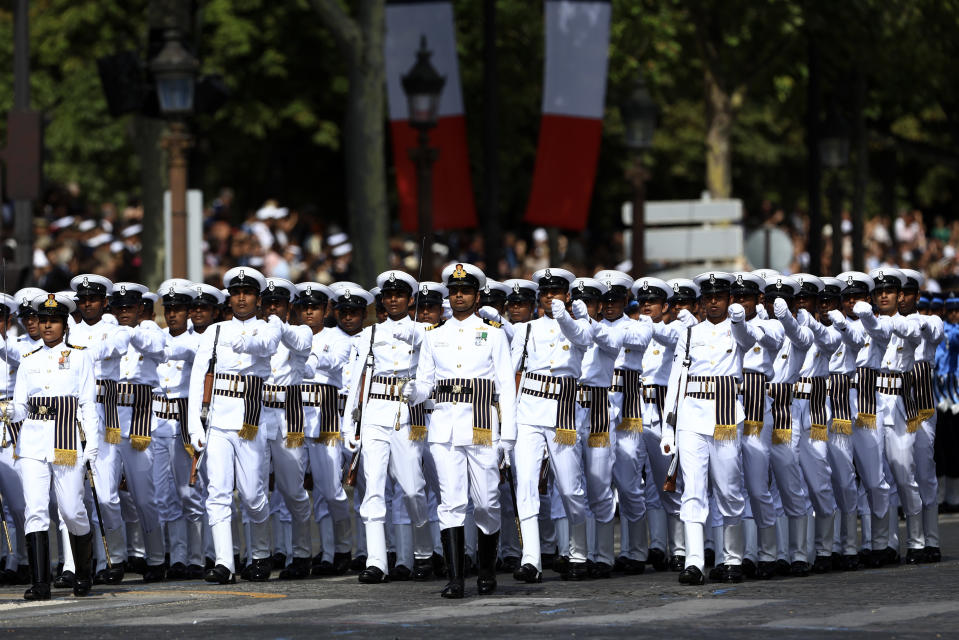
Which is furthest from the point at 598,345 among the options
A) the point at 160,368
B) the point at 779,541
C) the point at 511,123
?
the point at 511,123

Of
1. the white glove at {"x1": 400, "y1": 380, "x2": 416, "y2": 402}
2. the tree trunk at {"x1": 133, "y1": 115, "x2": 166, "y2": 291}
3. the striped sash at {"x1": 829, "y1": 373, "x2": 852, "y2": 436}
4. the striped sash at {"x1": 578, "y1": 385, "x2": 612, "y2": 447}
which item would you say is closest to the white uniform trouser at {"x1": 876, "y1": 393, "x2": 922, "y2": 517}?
the striped sash at {"x1": 829, "y1": 373, "x2": 852, "y2": 436}

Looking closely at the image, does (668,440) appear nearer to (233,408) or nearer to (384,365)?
(384,365)

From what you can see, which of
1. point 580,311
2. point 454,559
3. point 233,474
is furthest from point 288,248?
point 454,559

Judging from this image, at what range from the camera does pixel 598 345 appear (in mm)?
14680

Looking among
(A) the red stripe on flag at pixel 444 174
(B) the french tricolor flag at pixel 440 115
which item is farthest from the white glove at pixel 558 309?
(A) the red stripe on flag at pixel 444 174

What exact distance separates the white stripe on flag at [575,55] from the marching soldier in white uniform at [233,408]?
10515mm

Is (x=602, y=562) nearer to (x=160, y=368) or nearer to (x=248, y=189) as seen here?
(x=160, y=368)

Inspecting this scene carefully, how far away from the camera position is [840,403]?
15438mm

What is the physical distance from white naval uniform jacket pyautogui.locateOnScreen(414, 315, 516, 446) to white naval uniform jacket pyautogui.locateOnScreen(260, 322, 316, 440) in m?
1.28

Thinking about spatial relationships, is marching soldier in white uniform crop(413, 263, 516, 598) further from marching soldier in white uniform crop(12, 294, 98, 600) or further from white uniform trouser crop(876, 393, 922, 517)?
white uniform trouser crop(876, 393, 922, 517)

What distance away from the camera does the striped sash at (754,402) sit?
47.3ft

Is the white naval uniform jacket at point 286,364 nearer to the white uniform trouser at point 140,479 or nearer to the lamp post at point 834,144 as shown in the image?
the white uniform trouser at point 140,479

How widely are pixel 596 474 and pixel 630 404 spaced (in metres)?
0.86

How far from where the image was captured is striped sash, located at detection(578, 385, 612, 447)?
1477 cm
